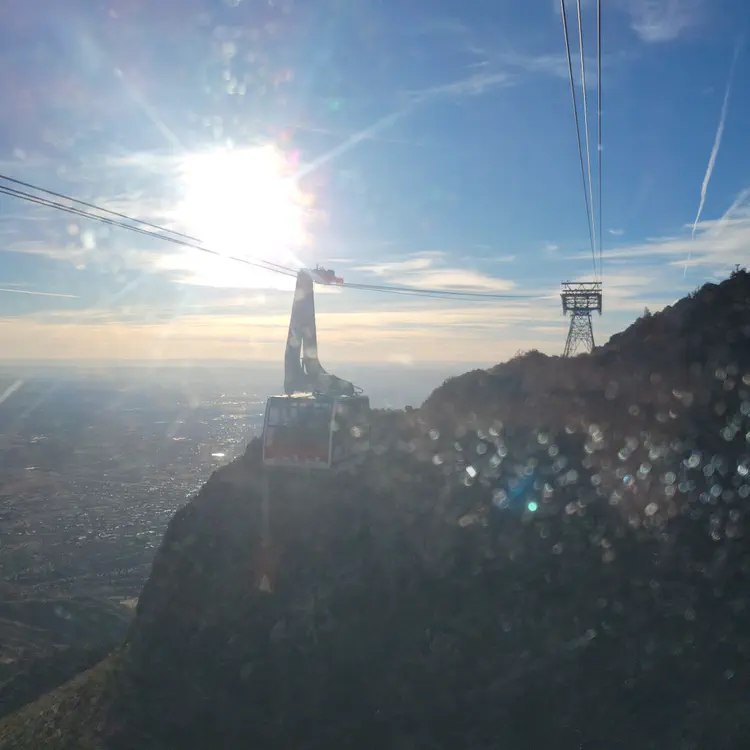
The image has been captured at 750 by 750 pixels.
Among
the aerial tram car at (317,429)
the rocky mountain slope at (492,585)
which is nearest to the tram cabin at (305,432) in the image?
the aerial tram car at (317,429)

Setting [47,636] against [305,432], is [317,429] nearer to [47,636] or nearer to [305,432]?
[305,432]

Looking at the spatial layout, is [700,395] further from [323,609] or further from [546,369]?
[323,609]

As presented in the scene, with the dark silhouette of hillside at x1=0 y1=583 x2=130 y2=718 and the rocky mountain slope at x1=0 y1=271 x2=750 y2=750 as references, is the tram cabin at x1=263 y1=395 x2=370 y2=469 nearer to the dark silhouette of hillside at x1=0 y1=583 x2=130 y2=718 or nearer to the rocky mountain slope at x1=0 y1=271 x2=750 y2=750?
the rocky mountain slope at x1=0 y1=271 x2=750 y2=750

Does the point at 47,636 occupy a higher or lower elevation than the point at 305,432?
lower

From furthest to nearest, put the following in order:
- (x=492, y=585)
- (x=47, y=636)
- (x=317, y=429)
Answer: (x=47, y=636) → (x=317, y=429) → (x=492, y=585)

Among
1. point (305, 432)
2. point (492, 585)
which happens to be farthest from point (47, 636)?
point (492, 585)
